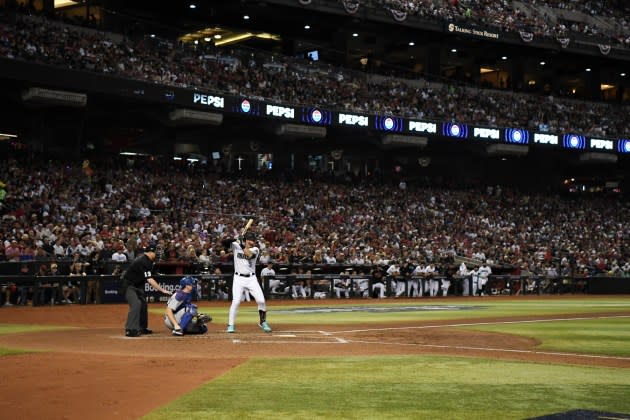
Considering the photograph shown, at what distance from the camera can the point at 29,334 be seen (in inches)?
609

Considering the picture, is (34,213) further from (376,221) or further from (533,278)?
(533,278)

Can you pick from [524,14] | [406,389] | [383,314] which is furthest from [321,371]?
[524,14]

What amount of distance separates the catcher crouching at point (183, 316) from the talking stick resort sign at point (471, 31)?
1527 inches

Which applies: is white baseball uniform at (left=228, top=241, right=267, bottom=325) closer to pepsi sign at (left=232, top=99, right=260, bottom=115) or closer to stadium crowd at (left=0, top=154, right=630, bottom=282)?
stadium crowd at (left=0, top=154, right=630, bottom=282)

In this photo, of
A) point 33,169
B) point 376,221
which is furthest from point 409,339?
point 376,221

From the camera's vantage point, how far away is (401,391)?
8.18 metres

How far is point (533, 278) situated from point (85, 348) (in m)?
27.7

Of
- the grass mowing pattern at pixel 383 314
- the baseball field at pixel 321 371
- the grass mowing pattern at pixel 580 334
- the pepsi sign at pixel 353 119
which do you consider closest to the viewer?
the baseball field at pixel 321 371

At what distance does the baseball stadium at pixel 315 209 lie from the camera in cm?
935

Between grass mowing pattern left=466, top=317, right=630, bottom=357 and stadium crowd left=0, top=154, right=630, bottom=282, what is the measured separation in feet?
36.3

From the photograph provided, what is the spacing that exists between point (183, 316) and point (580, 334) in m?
7.80

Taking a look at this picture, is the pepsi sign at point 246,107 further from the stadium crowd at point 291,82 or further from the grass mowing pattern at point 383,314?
the grass mowing pattern at point 383,314

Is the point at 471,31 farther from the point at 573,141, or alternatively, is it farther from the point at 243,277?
the point at 243,277

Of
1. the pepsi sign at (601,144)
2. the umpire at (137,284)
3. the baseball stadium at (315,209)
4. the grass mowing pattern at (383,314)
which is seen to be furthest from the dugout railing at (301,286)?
the pepsi sign at (601,144)
